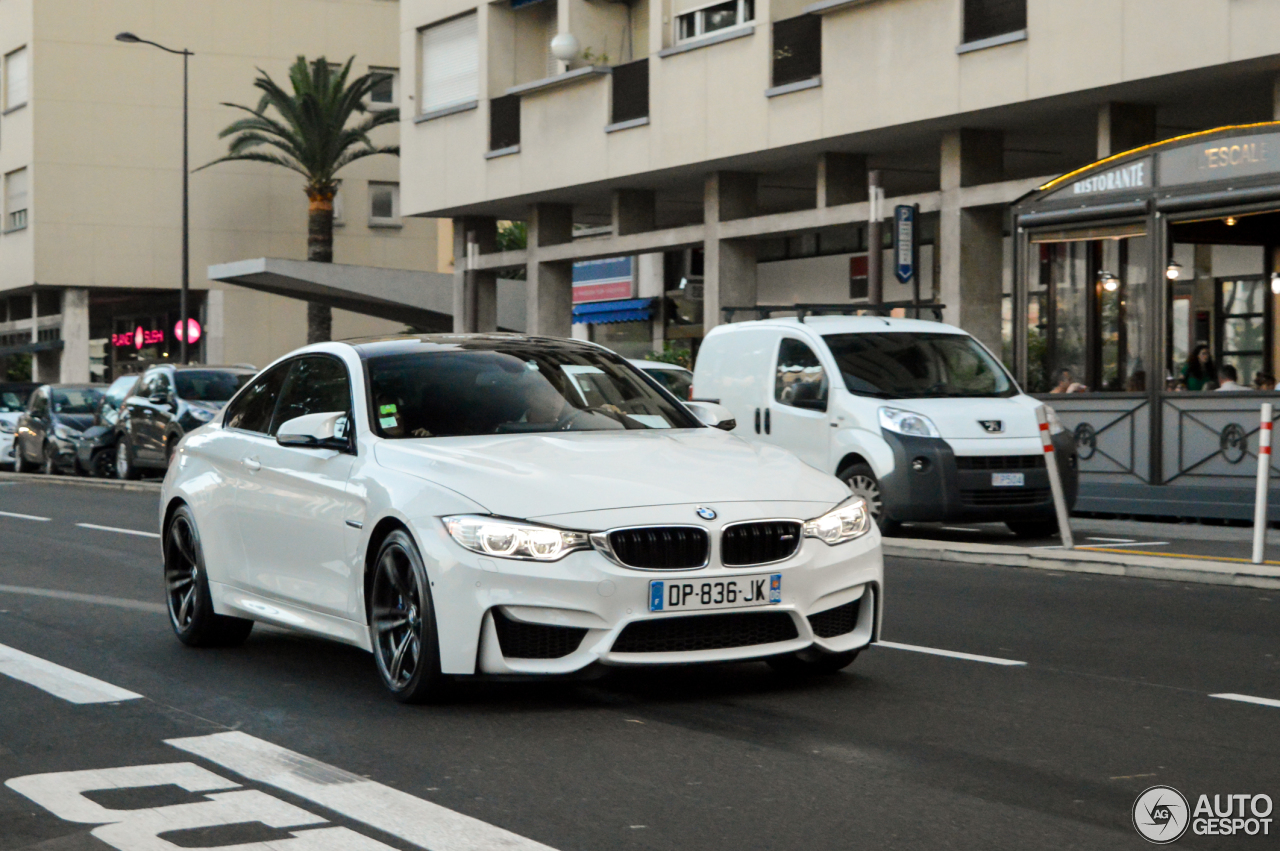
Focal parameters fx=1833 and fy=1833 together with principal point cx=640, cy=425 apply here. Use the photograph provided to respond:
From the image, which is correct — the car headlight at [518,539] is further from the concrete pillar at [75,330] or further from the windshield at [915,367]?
the concrete pillar at [75,330]

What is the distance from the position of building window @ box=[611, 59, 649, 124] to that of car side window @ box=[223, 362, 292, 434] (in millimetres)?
22544

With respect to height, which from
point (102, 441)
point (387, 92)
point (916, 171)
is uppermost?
point (387, 92)

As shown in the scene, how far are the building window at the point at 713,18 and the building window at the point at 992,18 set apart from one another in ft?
17.3

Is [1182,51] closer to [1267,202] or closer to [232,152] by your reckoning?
[1267,202]

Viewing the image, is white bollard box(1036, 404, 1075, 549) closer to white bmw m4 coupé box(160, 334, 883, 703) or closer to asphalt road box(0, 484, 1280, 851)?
asphalt road box(0, 484, 1280, 851)

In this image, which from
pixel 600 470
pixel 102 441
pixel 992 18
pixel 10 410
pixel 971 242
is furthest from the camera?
pixel 10 410

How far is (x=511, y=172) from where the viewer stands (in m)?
34.2

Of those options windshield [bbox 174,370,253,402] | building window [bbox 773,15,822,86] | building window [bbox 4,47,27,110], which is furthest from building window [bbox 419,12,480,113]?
building window [bbox 4,47,27,110]

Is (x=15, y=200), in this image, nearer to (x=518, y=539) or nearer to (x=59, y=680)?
(x=59, y=680)

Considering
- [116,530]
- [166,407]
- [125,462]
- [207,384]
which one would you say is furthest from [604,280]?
[116,530]

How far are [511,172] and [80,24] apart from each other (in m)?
27.6

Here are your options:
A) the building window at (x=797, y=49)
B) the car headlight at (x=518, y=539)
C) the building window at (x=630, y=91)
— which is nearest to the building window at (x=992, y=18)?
the building window at (x=797, y=49)

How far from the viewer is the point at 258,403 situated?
8688 mm

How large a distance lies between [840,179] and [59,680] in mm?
22093
